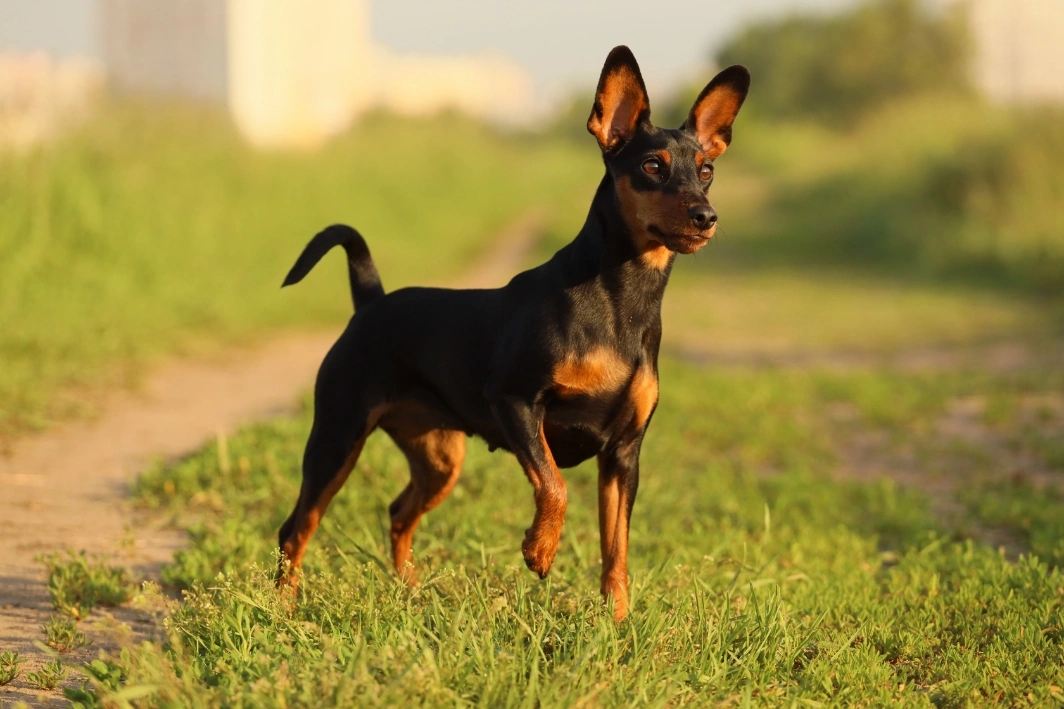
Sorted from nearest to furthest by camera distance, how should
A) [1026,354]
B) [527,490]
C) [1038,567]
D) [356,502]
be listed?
1. [1038,567]
2. [356,502]
3. [527,490]
4. [1026,354]

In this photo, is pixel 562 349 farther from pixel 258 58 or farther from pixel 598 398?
pixel 258 58

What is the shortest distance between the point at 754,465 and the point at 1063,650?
297 centimetres

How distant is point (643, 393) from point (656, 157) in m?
0.69

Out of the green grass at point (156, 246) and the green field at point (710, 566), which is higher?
the green grass at point (156, 246)

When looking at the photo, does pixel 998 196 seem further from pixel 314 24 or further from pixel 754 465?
pixel 314 24

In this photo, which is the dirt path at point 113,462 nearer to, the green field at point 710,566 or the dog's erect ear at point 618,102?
the green field at point 710,566

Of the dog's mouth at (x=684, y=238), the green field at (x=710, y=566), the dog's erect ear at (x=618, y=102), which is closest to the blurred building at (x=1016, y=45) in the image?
the green field at (x=710, y=566)

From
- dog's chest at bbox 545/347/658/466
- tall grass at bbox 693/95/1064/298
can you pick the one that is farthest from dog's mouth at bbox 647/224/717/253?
tall grass at bbox 693/95/1064/298

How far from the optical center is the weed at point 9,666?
3.18 meters

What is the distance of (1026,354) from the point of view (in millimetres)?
9445

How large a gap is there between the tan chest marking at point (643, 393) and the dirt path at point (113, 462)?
59.6 inches

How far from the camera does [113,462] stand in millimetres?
5898

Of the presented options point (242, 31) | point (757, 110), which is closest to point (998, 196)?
point (242, 31)

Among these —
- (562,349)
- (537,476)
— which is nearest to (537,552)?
(537,476)
